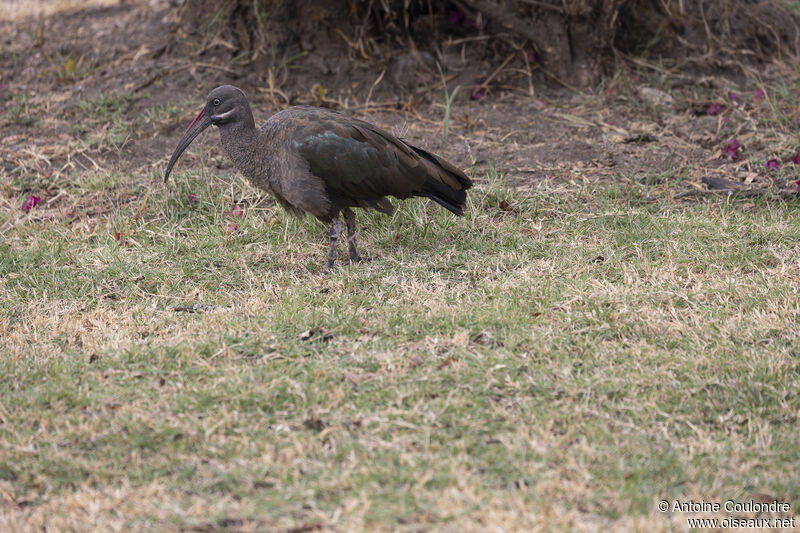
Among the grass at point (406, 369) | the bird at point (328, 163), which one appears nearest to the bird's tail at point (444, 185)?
the bird at point (328, 163)

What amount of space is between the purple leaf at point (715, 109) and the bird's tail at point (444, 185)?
278 cm

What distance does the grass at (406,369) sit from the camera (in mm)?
3176

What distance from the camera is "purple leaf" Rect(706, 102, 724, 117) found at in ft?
23.8

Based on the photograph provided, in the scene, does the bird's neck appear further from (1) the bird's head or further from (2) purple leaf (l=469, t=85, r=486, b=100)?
(2) purple leaf (l=469, t=85, r=486, b=100)

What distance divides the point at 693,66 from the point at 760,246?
304cm

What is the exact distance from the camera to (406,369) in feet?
13.1

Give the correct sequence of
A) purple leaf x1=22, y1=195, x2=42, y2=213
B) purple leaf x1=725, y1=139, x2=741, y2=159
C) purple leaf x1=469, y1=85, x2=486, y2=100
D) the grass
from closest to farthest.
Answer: the grass
purple leaf x1=22, y1=195, x2=42, y2=213
purple leaf x1=725, y1=139, x2=741, y2=159
purple leaf x1=469, y1=85, x2=486, y2=100

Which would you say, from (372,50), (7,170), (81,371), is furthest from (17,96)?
(81,371)

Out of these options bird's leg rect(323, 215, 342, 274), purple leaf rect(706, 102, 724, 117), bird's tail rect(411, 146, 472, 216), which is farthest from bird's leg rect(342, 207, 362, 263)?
purple leaf rect(706, 102, 724, 117)

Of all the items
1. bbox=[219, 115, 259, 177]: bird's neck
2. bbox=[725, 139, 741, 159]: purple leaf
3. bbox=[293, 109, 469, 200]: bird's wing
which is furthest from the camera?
bbox=[725, 139, 741, 159]: purple leaf

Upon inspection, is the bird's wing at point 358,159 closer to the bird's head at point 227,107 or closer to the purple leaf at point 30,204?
the bird's head at point 227,107

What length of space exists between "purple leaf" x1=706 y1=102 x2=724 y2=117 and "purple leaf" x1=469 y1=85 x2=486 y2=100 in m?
1.83

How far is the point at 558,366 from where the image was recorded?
4.01m

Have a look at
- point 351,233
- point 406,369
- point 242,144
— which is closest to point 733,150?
point 351,233
